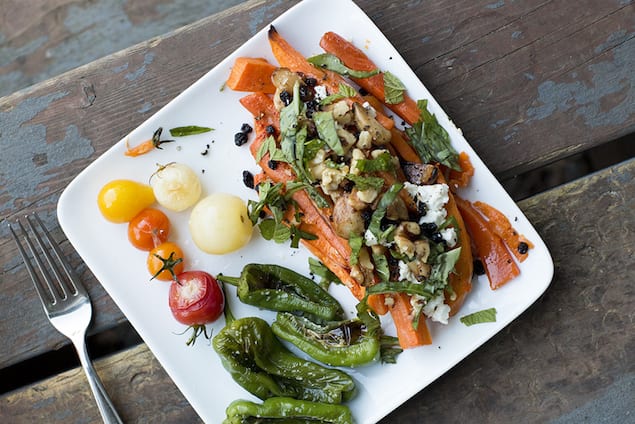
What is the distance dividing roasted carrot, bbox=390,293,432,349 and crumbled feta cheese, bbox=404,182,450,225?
29 centimetres

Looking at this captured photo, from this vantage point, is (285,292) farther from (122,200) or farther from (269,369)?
(122,200)

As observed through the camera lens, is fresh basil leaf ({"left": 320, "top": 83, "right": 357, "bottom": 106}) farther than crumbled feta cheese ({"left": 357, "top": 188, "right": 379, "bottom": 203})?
Yes

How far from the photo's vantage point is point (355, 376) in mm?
2428

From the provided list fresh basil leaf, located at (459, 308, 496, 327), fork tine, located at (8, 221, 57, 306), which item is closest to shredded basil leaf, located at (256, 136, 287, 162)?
fresh basil leaf, located at (459, 308, 496, 327)

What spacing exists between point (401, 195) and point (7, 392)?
1.79 metres

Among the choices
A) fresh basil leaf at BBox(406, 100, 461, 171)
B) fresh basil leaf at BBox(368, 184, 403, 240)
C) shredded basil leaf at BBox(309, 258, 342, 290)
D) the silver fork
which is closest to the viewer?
fresh basil leaf at BBox(368, 184, 403, 240)

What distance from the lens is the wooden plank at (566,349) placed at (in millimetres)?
2486

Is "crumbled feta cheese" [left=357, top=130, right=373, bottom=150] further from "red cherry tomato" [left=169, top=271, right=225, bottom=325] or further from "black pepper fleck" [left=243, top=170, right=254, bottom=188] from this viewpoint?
"red cherry tomato" [left=169, top=271, right=225, bottom=325]

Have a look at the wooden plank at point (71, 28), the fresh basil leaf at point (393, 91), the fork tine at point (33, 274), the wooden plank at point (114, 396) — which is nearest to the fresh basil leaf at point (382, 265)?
the fresh basil leaf at point (393, 91)

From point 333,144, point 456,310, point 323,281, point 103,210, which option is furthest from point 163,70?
point 456,310

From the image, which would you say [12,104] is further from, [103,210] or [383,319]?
[383,319]

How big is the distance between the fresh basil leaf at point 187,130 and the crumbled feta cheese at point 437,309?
1034 mm

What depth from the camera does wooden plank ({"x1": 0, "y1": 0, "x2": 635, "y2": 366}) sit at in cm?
253

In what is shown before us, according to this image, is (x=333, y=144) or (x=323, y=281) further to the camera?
(x=323, y=281)
